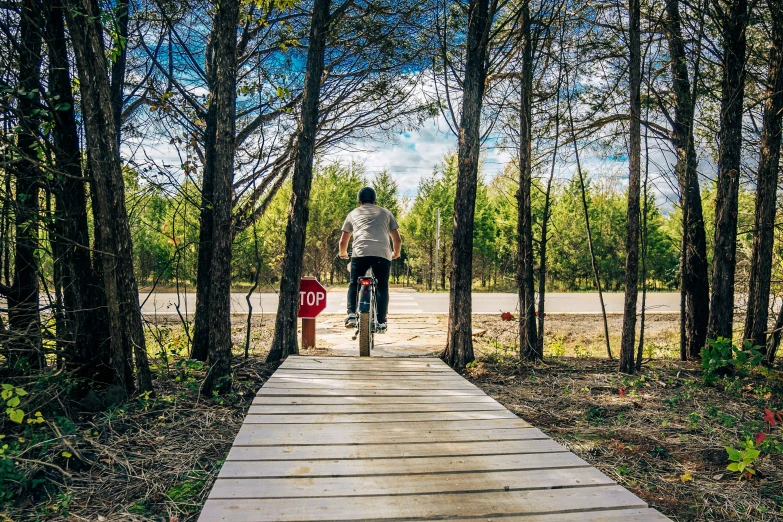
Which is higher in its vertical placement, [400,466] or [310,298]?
[310,298]

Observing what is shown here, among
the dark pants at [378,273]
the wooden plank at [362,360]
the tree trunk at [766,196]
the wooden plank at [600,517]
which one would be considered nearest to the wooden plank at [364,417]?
the wooden plank at [600,517]

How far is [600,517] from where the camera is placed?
2.14 m

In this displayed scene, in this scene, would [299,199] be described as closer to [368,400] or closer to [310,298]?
[310,298]

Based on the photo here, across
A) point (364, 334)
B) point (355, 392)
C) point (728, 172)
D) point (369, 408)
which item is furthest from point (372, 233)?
point (728, 172)

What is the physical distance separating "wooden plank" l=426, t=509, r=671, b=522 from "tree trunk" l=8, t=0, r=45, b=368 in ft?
12.0

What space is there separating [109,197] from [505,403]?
436 centimetres

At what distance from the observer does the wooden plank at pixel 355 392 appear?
4012mm

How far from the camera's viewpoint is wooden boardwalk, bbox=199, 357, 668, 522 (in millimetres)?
2180

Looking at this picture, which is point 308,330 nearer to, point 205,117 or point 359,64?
point 205,117

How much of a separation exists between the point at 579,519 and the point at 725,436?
2.92m

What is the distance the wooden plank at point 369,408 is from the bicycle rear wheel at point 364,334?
2363mm

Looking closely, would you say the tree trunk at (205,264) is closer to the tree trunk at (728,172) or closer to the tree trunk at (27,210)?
the tree trunk at (27,210)

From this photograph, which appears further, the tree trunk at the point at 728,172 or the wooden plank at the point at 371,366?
the tree trunk at the point at 728,172

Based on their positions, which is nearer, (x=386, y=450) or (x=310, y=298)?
(x=386, y=450)
